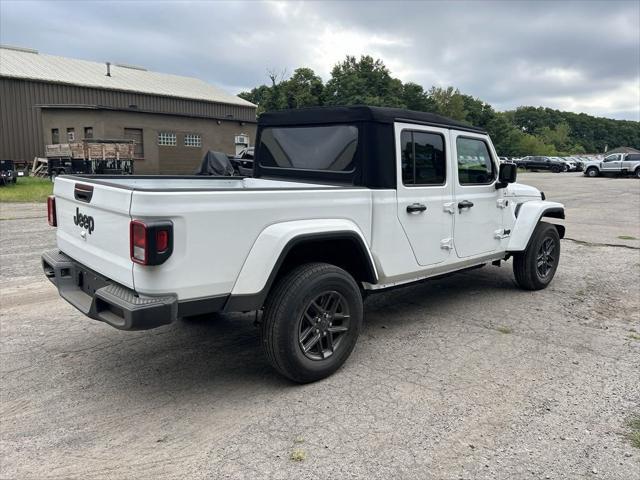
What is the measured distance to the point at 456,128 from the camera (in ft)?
16.4

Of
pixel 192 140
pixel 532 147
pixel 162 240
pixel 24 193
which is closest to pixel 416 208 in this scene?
pixel 162 240

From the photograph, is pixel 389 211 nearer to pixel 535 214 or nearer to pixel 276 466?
pixel 276 466

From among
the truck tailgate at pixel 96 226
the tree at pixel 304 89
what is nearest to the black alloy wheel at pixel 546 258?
the truck tailgate at pixel 96 226

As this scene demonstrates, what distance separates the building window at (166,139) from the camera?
104 ft

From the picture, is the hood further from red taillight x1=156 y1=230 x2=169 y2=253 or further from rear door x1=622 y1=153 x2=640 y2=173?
rear door x1=622 y1=153 x2=640 y2=173

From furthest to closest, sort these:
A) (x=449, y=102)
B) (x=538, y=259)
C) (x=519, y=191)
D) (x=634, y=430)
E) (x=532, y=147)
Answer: (x=532, y=147) → (x=449, y=102) → (x=538, y=259) → (x=519, y=191) → (x=634, y=430)

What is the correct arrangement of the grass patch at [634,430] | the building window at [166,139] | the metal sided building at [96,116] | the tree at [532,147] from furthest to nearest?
1. the tree at [532,147]
2. the building window at [166,139]
3. the metal sided building at [96,116]
4. the grass patch at [634,430]

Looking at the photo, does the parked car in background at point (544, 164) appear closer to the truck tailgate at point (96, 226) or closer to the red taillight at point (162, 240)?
the truck tailgate at point (96, 226)

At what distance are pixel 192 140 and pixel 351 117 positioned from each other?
30925 mm

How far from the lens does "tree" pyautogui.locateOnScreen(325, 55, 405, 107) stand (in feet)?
→ 223

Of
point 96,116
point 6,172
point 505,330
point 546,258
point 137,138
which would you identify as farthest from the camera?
point 137,138

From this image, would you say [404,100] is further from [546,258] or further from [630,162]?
[546,258]

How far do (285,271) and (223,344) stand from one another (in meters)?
1.21

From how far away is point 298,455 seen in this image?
112 inches
